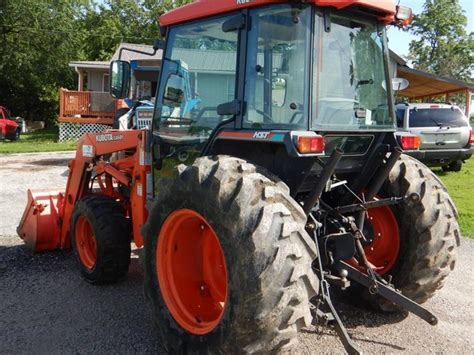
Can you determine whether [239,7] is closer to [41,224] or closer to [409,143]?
[409,143]

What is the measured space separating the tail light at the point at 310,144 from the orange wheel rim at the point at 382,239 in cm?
155

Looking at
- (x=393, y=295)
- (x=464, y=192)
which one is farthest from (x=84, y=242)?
(x=464, y=192)

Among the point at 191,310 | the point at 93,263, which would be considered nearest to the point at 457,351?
the point at 191,310

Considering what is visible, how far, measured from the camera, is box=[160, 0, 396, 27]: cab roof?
3.14 m

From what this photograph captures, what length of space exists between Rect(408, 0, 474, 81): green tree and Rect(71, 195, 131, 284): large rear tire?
45.3 m

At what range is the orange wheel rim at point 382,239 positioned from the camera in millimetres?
4238

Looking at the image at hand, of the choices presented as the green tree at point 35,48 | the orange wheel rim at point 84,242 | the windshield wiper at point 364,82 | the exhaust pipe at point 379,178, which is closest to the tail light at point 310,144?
the windshield wiper at point 364,82

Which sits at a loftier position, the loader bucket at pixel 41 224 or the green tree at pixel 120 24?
the green tree at pixel 120 24

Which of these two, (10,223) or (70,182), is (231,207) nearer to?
(70,182)

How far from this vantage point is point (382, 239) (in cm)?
435

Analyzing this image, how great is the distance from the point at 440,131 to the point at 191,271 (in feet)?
34.4

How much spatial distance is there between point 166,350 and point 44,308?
1527 mm

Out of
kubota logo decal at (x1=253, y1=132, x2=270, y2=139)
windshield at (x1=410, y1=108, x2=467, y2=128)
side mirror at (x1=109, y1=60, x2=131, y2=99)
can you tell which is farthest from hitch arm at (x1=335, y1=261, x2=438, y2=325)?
windshield at (x1=410, y1=108, x2=467, y2=128)

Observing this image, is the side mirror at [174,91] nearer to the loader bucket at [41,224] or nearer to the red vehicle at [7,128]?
the loader bucket at [41,224]
